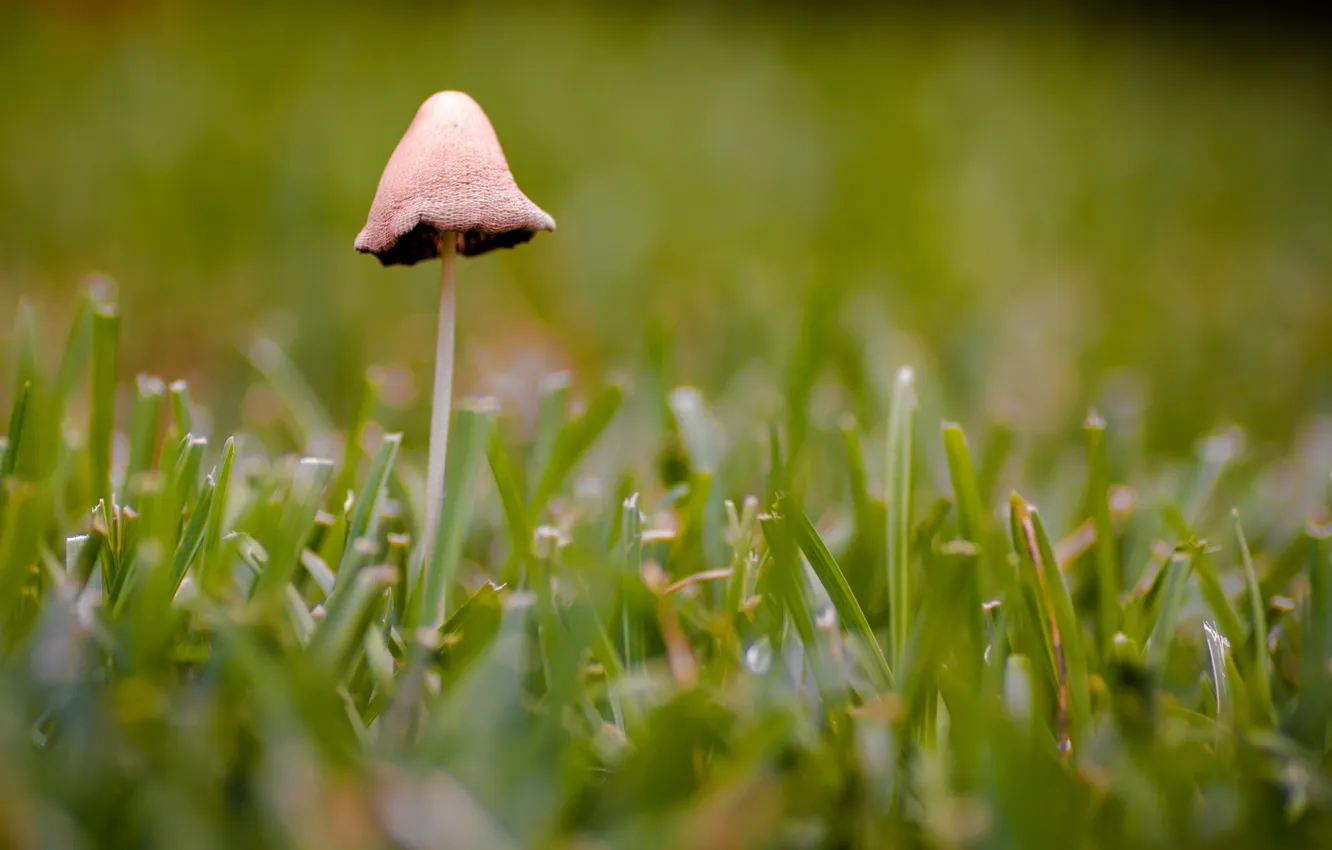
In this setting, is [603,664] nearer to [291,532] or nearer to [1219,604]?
[291,532]

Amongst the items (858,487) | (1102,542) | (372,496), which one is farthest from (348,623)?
(1102,542)

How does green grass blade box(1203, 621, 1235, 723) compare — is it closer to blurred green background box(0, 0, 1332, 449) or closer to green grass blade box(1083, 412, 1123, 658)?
green grass blade box(1083, 412, 1123, 658)

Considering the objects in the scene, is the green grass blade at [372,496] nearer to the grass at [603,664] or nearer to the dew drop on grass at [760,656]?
the grass at [603,664]

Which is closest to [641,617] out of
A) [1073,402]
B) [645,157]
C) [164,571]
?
[164,571]

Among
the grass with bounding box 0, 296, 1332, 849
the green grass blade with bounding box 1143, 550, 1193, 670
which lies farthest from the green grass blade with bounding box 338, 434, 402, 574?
the green grass blade with bounding box 1143, 550, 1193, 670

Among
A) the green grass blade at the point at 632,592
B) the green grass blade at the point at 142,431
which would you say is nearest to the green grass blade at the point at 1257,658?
the green grass blade at the point at 632,592

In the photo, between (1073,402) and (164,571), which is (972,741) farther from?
(1073,402)
